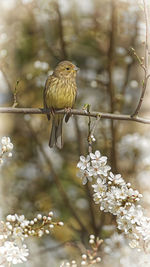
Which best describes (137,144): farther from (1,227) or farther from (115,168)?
(1,227)

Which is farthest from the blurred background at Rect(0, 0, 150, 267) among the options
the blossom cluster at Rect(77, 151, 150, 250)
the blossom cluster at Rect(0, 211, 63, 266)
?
the blossom cluster at Rect(0, 211, 63, 266)

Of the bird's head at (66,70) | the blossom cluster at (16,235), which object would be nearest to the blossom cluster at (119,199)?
the blossom cluster at (16,235)

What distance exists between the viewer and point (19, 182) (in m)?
4.56

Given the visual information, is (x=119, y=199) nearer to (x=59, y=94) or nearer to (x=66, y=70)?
(x=59, y=94)

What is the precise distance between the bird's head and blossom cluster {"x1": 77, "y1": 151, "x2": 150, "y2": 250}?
2022 millimetres

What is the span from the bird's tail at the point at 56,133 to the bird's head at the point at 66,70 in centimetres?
41

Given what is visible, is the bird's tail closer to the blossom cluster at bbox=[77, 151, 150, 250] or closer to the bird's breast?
the bird's breast

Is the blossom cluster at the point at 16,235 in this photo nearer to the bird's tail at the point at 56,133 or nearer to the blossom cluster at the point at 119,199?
the blossom cluster at the point at 119,199

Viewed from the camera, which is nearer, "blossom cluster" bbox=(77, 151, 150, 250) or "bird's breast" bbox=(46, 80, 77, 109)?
"blossom cluster" bbox=(77, 151, 150, 250)

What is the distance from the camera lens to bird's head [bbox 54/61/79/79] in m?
3.92

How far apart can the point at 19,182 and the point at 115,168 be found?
1207mm

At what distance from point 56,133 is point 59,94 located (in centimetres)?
34

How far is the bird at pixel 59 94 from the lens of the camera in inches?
140

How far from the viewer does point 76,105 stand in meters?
4.58
